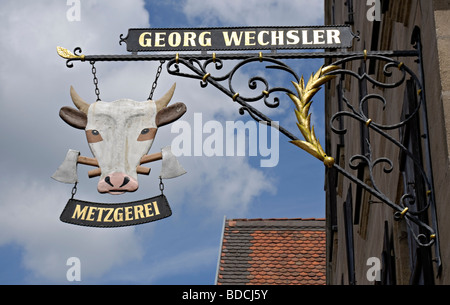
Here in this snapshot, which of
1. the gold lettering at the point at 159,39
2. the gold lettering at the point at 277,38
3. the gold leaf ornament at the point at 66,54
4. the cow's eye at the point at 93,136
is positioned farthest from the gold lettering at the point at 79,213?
the gold lettering at the point at 277,38

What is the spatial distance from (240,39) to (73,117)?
1.63 metres

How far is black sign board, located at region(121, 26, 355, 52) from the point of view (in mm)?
7879

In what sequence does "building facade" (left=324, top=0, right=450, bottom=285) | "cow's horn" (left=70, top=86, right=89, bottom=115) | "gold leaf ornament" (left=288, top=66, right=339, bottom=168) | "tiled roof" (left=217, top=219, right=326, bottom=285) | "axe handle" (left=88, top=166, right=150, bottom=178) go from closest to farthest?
"building facade" (left=324, top=0, right=450, bottom=285)
"gold leaf ornament" (left=288, top=66, right=339, bottom=168)
"axe handle" (left=88, top=166, right=150, bottom=178)
"cow's horn" (left=70, top=86, right=89, bottom=115)
"tiled roof" (left=217, top=219, right=326, bottom=285)

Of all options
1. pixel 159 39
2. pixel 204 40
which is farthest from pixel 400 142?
pixel 159 39

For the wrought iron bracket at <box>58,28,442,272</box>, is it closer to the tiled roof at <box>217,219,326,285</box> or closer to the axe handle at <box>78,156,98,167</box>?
the axe handle at <box>78,156,98,167</box>

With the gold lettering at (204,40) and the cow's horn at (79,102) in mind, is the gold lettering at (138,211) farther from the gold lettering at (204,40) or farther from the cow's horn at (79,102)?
the gold lettering at (204,40)

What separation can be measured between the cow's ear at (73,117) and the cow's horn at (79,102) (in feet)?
0.14

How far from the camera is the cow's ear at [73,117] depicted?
7910 millimetres

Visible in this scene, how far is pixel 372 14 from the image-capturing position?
10086mm

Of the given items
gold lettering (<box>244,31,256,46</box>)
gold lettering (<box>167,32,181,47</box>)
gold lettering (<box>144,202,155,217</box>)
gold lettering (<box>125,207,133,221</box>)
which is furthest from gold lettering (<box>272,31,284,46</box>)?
gold lettering (<box>125,207,133,221</box>)

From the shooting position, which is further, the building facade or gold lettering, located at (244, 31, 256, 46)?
gold lettering, located at (244, 31, 256, 46)
